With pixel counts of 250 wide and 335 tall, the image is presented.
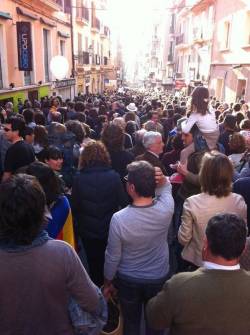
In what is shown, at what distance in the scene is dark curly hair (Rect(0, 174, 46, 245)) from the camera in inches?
61.6

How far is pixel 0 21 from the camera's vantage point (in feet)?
34.8

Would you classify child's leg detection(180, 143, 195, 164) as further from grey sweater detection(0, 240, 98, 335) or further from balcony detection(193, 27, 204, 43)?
balcony detection(193, 27, 204, 43)

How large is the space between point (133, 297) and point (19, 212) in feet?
4.43

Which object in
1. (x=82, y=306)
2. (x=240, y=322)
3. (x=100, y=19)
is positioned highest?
(x=100, y=19)

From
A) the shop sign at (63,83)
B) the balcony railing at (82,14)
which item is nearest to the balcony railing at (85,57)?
the balcony railing at (82,14)

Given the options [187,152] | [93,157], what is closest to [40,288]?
[93,157]

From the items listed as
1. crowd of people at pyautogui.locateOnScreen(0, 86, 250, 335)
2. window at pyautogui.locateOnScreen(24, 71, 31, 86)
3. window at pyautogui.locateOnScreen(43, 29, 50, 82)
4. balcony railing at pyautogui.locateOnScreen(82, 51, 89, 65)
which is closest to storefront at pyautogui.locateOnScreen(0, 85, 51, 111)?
window at pyautogui.locateOnScreen(24, 71, 31, 86)

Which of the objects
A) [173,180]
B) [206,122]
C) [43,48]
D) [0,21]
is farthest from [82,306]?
[43,48]

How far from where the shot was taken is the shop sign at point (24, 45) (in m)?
11.7

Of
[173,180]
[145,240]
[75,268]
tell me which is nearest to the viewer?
[75,268]

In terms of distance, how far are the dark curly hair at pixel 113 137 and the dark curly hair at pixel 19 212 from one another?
238 centimetres

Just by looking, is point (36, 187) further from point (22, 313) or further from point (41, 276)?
point (22, 313)

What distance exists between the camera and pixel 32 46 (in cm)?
1289

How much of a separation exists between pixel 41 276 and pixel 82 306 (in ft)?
1.15
